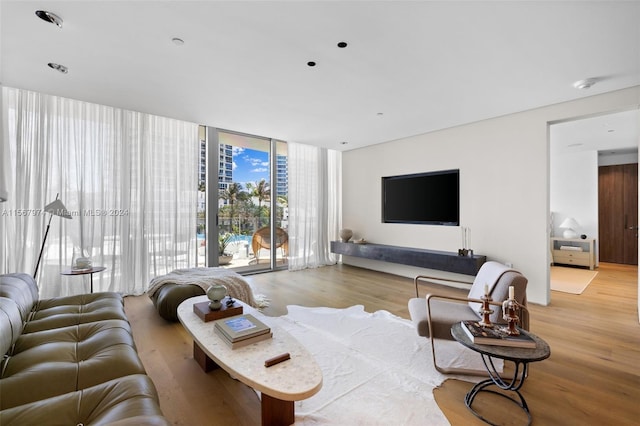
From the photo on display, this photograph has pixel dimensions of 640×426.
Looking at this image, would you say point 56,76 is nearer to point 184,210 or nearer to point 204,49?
point 204,49

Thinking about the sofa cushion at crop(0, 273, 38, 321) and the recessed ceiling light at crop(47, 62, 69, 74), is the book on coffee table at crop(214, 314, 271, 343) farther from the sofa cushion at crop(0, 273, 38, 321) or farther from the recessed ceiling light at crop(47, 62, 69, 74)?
the recessed ceiling light at crop(47, 62, 69, 74)

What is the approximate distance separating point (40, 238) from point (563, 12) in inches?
217

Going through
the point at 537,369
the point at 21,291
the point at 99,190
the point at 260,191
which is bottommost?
the point at 537,369

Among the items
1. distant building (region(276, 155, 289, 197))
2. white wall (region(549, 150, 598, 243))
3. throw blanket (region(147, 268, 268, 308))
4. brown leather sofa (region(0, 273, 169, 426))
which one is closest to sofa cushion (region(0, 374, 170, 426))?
brown leather sofa (region(0, 273, 169, 426))

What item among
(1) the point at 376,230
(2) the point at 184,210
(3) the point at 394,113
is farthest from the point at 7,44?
(1) the point at 376,230

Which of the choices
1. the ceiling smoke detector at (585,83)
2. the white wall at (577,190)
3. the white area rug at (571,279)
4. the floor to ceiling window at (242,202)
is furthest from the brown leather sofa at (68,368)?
the white wall at (577,190)

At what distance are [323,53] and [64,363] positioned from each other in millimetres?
2749

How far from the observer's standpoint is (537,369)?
2270 mm

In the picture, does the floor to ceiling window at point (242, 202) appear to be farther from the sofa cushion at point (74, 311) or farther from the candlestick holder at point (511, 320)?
the candlestick holder at point (511, 320)

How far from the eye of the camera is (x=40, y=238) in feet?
11.2

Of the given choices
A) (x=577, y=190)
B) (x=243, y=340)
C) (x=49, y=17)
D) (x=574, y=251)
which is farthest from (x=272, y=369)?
(x=577, y=190)

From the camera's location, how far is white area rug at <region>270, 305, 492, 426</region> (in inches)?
68.4

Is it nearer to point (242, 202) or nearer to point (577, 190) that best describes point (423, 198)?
point (242, 202)

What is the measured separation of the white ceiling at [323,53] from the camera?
1.99 metres
